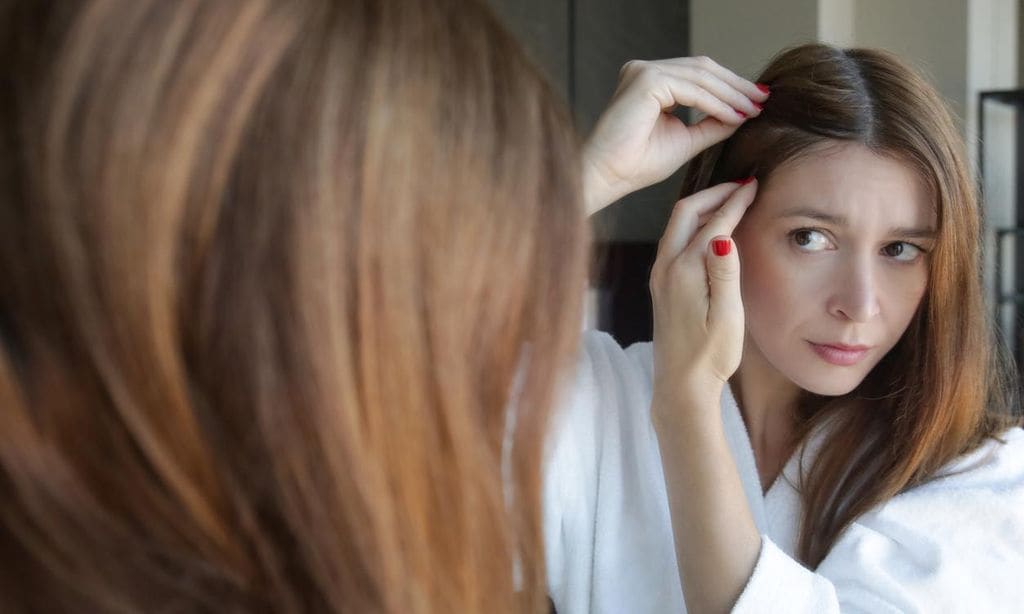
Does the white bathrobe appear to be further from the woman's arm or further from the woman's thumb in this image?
the woman's thumb

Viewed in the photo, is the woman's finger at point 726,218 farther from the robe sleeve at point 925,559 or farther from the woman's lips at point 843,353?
the robe sleeve at point 925,559

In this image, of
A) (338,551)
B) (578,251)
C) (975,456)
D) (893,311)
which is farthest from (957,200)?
(338,551)

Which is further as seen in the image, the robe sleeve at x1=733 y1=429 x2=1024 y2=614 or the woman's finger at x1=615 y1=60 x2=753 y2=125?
the woman's finger at x1=615 y1=60 x2=753 y2=125

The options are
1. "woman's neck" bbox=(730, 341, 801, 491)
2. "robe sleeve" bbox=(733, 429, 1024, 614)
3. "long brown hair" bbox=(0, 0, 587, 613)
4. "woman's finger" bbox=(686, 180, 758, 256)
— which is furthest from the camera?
"woman's neck" bbox=(730, 341, 801, 491)

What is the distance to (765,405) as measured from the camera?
1.14 m

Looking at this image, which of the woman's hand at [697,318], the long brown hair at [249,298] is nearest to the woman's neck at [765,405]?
the woman's hand at [697,318]

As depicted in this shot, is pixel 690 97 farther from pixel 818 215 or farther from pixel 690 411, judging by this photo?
pixel 690 411

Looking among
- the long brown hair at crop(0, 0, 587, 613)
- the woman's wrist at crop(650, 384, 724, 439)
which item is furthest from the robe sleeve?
the long brown hair at crop(0, 0, 587, 613)

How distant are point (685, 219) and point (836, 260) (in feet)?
0.52

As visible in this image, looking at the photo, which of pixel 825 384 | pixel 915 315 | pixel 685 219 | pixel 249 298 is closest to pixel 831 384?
pixel 825 384

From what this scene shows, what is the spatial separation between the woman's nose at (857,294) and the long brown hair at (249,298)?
63 centimetres

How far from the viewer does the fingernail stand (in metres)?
0.92

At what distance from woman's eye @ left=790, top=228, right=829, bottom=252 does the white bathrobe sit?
0.20 metres

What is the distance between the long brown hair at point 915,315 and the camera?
99cm
